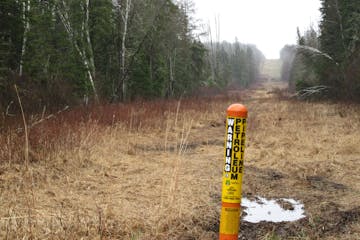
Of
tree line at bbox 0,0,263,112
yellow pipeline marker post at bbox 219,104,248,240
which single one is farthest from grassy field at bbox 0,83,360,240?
tree line at bbox 0,0,263,112

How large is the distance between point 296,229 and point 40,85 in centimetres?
1109

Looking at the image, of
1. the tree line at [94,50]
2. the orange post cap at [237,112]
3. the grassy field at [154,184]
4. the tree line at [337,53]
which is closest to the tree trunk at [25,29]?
the tree line at [94,50]

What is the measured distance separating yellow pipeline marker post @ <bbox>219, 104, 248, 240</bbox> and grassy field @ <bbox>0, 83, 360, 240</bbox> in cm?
132

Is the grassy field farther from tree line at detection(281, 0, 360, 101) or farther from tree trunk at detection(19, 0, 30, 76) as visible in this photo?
tree line at detection(281, 0, 360, 101)

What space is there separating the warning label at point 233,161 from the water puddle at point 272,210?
1994 millimetres

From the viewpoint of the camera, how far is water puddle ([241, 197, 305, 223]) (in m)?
4.32

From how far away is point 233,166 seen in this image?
2.41 m

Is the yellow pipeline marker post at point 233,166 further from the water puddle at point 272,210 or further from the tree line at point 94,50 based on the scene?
the tree line at point 94,50

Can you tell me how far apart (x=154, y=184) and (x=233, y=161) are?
319 cm

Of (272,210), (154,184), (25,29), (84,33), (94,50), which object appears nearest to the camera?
(272,210)

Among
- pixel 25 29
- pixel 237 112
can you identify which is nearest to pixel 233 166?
pixel 237 112

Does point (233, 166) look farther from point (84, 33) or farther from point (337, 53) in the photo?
point (337, 53)

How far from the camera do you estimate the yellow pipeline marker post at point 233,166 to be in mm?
2367

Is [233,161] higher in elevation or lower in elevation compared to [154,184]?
higher
